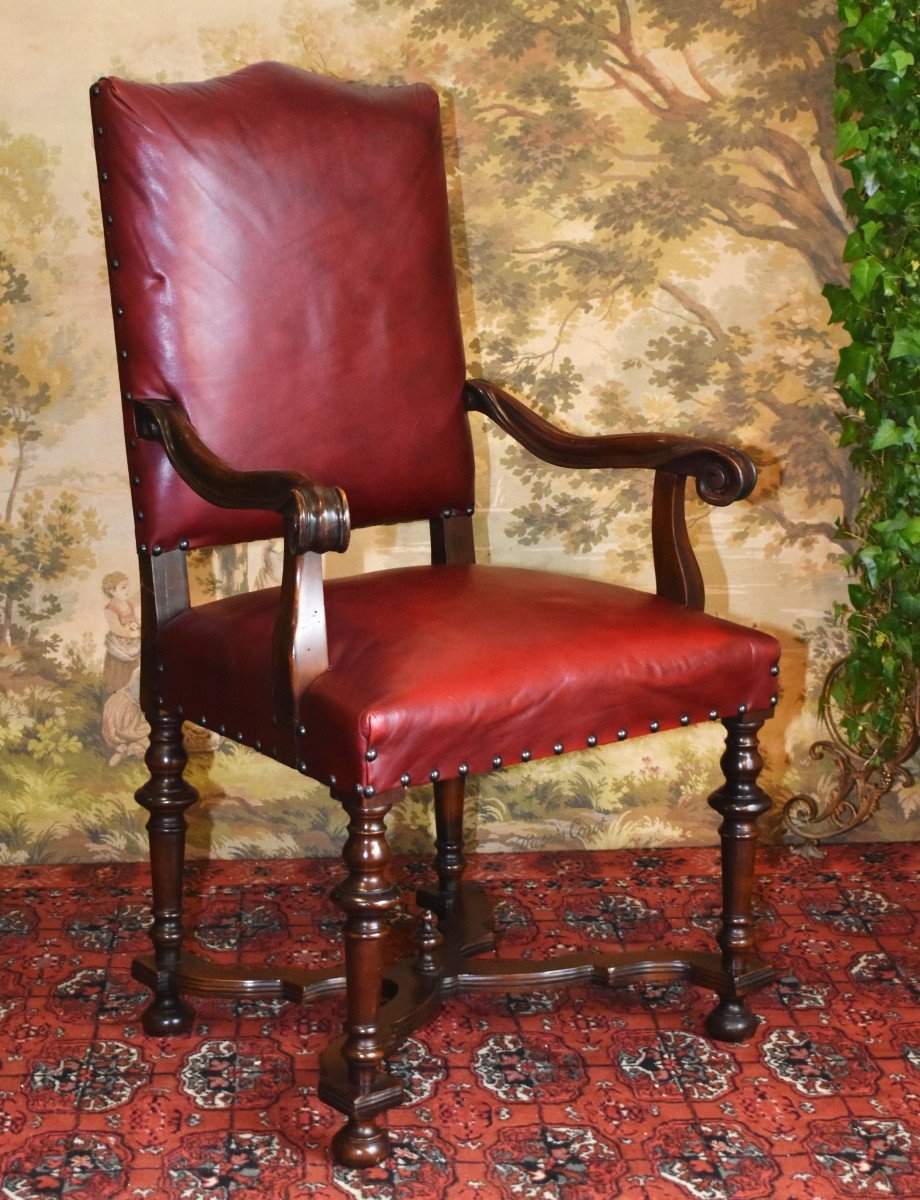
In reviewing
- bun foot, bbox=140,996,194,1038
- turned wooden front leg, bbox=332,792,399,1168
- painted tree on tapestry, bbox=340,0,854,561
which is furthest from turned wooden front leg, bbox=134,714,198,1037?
painted tree on tapestry, bbox=340,0,854,561

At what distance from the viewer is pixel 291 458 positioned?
2037 millimetres

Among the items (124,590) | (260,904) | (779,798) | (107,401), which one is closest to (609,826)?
(779,798)

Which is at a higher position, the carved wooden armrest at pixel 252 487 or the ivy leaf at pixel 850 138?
the ivy leaf at pixel 850 138

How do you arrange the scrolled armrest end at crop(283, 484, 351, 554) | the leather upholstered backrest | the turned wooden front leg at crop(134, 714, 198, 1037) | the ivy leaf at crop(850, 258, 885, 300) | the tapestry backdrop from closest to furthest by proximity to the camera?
the scrolled armrest end at crop(283, 484, 351, 554) → the leather upholstered backrest → the turned wooden front leg at crop(134, 714, 198, 1037) → the ivy leaf at crop(850, 258, 885, 300) → the tapestry backdrop

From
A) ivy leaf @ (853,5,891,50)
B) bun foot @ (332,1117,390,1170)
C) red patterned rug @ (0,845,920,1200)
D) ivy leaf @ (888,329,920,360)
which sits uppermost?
ivy leaf @ (853,5,891,50)

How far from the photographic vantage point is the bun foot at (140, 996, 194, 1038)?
2086 millimetres

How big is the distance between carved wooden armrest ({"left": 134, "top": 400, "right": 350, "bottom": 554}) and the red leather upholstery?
17cm

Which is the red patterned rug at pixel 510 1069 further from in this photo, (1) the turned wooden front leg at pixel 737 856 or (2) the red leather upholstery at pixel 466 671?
(2) the red leather upholstery at pixel 466 671

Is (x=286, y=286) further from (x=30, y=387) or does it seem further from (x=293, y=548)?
(x=30, y=387)

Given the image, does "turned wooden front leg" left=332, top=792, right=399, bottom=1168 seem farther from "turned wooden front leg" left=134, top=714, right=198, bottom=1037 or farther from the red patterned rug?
"turned wooden front leg" left=134, top=714, right=198, bottom=1037

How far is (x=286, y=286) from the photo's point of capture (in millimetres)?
2025

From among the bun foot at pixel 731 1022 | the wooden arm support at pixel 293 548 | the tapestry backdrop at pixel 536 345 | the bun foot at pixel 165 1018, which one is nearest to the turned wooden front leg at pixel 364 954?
the wooden arm support at pixel 293 548

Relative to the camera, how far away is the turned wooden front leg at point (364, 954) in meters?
1.67

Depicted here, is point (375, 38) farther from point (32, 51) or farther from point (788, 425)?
point (788, 425)
